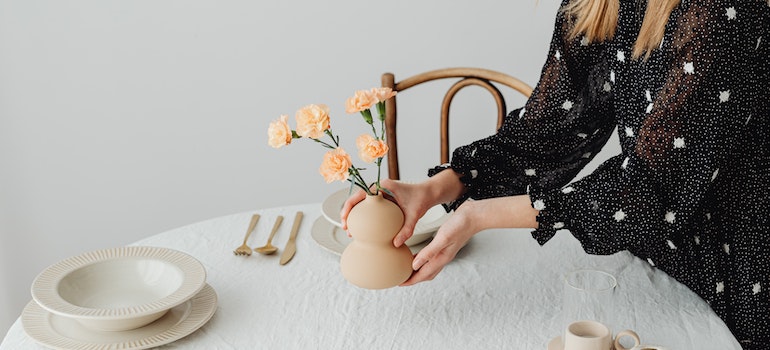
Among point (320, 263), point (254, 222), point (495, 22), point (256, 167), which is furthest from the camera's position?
point (256, 167)

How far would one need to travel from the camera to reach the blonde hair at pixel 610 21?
4.07 feet

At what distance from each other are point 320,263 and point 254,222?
220 millimetres

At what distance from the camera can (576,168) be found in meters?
1.63

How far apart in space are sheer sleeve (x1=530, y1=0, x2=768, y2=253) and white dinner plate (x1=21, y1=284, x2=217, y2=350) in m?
0.52

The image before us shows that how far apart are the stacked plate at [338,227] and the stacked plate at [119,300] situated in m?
0.25

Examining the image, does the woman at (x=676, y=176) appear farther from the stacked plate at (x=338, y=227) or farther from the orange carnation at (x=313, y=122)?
the orange carnation at (x=313, y=122)

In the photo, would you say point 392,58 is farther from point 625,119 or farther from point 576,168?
point 625,119

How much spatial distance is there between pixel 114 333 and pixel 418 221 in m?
0.59

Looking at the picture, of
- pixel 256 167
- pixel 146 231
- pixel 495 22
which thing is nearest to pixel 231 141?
pixel 256 167

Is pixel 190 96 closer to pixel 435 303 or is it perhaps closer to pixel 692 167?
pixel 435 303

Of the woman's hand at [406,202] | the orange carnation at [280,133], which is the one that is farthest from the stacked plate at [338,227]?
the orange carnation at [280,133]

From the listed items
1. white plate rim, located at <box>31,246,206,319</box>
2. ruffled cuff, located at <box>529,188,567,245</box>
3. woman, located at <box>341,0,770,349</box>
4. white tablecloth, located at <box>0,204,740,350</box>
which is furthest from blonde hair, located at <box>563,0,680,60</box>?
white plate rim, located at <box>31,246,206,319</box>

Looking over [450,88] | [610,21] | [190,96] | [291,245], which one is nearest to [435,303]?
[291,245]

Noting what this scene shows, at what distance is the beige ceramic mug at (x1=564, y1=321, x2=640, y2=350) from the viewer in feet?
3.52
